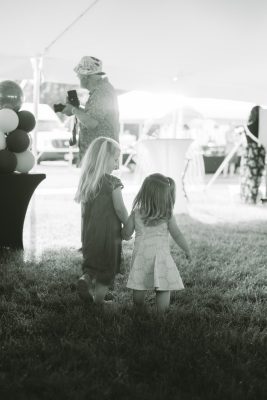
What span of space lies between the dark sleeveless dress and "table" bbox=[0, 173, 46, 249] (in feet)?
4.88

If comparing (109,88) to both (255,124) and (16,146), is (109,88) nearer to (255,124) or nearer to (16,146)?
(16,146)

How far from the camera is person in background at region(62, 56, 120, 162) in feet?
14.5

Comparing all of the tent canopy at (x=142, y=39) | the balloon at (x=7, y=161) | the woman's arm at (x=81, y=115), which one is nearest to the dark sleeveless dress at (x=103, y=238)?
the woman's arm at (x=81, y=115)

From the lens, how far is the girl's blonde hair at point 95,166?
3342 millimetres

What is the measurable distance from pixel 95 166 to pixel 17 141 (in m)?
1.44

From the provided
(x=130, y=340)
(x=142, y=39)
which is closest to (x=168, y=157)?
(x=142, y=39)

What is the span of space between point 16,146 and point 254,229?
339 centimetres

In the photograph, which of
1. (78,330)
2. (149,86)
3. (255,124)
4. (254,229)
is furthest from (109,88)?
(255,124)

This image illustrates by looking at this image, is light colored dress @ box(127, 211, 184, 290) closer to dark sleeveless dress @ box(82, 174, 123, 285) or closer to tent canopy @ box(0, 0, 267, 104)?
dark sleeveless dress @ box(82, 174, 123, 285)

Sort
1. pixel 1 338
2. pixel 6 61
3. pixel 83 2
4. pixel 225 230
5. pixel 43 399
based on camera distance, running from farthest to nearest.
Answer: pixel 6 61 → pixel 225 230 → pixel 83 2 → pixel 1 338 → pixel 43 399

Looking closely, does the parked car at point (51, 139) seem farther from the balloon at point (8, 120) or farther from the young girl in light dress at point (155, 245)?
the young girl in light dress at point (155, 245)

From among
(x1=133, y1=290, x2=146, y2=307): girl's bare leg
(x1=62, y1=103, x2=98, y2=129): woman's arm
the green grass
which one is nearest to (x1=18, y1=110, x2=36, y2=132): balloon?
(x1=62, y1=103, x2=98, y2=129): woman's arm

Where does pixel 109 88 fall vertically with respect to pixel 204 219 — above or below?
above

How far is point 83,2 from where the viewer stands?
5738mm
